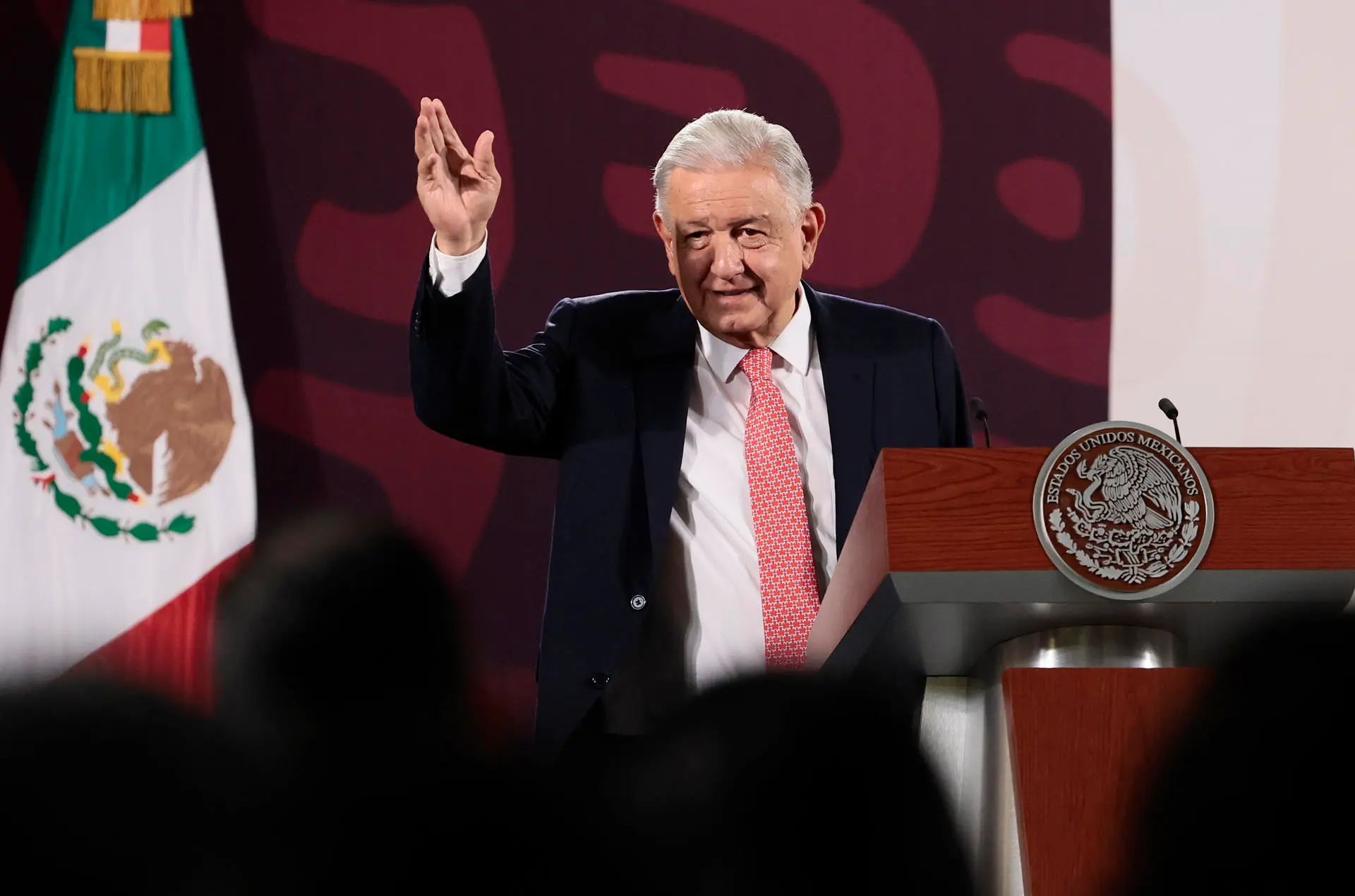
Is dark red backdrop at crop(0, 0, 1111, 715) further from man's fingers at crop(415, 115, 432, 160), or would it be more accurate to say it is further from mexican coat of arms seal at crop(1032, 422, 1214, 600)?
mexican coat of arms seal at crop(1032, 422, 1214, 600)

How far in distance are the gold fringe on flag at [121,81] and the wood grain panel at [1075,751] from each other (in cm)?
318

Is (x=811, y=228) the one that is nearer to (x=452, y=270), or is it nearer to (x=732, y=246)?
(x=732, y=246)

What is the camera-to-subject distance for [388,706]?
1.95ft

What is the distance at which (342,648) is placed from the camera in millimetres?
788

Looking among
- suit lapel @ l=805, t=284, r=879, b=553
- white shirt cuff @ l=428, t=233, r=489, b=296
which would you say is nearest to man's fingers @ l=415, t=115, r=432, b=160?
white shirt cuff @ l=428, t=233, r=489, b=296

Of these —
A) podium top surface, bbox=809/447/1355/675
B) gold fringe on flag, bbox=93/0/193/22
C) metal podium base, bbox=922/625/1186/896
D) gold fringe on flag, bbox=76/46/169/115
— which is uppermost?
gold fringe on flag, bbox=93/0/193/22

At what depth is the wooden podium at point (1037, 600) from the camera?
3.89ft

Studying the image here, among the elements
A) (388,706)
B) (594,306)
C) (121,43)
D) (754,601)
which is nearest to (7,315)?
(121,43)

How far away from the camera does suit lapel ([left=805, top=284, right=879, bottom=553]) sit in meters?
2.22

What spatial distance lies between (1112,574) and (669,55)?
2.89 m

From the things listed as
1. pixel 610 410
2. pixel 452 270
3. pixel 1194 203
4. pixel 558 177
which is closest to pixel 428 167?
pixel 452 270

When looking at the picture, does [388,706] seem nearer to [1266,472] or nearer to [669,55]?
[1266,472]

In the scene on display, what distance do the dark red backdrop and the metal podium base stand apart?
2.39 m

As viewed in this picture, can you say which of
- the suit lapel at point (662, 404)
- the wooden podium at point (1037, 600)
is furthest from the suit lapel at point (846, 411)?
the wooden podium at point (1037, 600)
